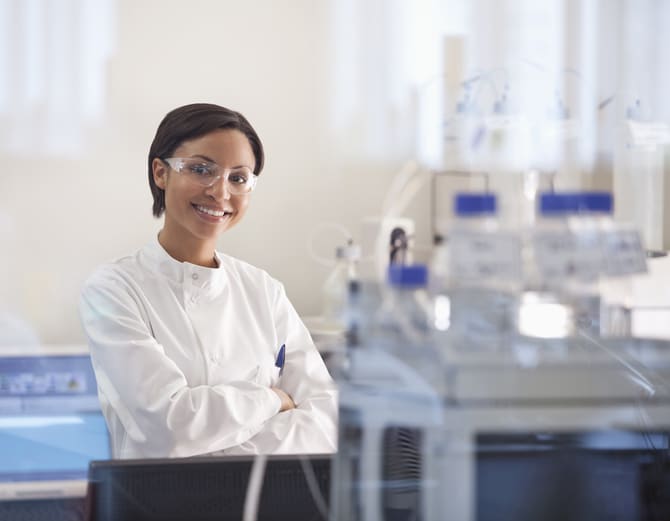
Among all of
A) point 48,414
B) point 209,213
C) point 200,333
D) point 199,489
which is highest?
point 209,213

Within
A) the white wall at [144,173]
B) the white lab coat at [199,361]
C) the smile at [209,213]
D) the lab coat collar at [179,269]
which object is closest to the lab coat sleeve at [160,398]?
the white lab coat at [199,361]

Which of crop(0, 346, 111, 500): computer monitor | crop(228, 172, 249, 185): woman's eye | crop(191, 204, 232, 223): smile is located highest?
crop(228, 172, 249, 185): woman's eye

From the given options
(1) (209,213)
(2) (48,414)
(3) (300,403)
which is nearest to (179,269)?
(1) (209,213)

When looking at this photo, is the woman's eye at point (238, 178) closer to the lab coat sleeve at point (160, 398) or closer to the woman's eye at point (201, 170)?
the woman's eye at point (201, 170)

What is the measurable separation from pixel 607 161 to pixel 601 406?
0.69m

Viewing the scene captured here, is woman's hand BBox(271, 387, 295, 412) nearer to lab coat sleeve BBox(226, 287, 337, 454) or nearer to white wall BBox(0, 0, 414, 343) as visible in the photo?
lab coat sleeve BBox(226, 287, 337, 454)

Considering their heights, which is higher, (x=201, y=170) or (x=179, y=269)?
(x=201, y=170)

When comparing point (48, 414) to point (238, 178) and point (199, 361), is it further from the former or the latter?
A: point (238, 178)

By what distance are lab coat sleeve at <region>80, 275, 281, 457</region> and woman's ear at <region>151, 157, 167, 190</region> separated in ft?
0.91

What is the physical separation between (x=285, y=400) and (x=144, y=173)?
1445mm

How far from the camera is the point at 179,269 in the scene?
155 centimetres

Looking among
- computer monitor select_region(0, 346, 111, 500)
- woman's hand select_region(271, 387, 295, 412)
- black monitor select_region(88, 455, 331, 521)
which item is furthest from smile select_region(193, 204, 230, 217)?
computer monitor select_region(0, 346, 111, 500)

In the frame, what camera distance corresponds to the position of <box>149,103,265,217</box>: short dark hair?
1545 mm

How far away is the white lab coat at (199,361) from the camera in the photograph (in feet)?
4.51
